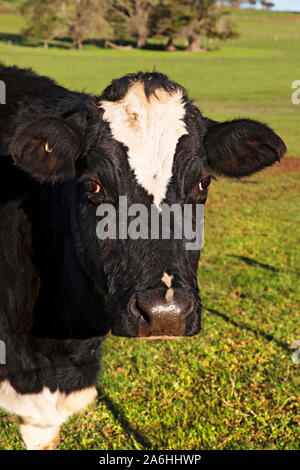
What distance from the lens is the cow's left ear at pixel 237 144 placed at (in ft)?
11.2

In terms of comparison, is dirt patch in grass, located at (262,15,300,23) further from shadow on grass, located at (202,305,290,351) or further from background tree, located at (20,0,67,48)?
shadow on grass, located at (202,305,290,351)

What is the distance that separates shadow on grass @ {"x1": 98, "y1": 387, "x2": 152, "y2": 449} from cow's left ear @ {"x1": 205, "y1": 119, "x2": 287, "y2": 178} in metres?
2.26

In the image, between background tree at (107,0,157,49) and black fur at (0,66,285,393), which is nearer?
black fur at (0,66,285,393)

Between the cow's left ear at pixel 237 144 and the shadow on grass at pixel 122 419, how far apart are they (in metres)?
2.26

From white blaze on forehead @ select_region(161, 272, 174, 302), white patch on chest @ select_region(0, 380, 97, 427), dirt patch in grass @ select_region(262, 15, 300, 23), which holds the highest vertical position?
dirt patch in grass @ select_region(262, 15, 300, 23)

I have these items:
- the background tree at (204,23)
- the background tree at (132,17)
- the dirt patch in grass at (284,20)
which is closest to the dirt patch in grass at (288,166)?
the background tree at (204,23)

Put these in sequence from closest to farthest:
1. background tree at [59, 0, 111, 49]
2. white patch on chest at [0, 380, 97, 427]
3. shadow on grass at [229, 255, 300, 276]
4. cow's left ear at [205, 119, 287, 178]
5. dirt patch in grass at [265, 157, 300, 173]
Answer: cow's left ear at [205, 119, 287, 178] < white patch on chest at [0, 380, 97, 427] < shadow on grass at [229, 255, 300, 276] < dirt patch in grass at [265, 157, 300, 173] < background tree at [59, 0, 111, 49]

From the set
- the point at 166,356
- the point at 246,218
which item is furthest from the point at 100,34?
the point at 166,356

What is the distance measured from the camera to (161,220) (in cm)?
286

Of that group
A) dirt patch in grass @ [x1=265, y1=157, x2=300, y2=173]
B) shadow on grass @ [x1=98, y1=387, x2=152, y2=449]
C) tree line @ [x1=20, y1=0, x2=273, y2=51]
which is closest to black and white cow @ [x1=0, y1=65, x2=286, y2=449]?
shadow on grass @ [x1=98, y1=387, x2=152, y2=449]

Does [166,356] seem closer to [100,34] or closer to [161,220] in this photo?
[161,220]

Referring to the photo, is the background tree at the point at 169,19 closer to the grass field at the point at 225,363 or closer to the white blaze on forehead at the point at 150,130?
the grass field at the point at 225,363

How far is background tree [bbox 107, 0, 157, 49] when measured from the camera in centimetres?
7212

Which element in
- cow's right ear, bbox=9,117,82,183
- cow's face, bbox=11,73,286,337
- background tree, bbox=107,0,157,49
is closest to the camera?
cow's face, bbox=11,73,286,337
